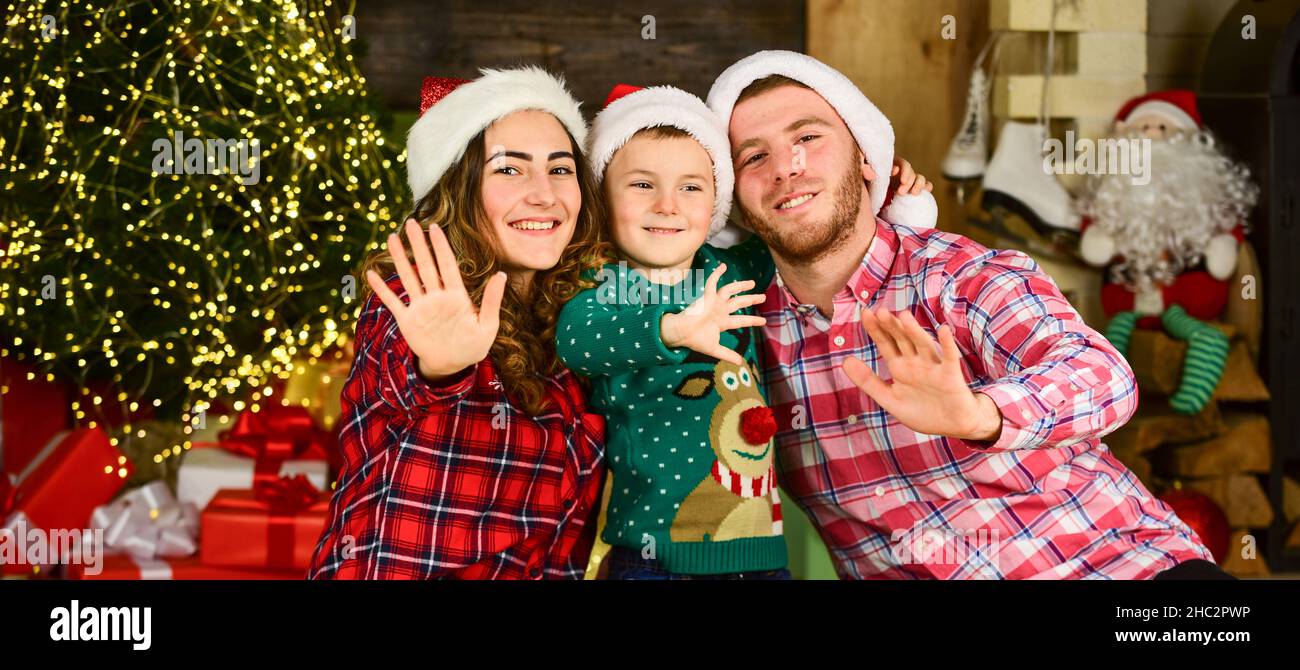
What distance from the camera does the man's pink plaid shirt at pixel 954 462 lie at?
155 cm

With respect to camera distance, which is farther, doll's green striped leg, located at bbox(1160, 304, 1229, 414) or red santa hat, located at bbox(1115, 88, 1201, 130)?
red santa hat, located at bbox(1115, 88, 1201, 130)

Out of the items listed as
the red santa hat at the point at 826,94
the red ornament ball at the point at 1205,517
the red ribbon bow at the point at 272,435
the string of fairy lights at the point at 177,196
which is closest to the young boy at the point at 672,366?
the red santa hat at the point at 826,94

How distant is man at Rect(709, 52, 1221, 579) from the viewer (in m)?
1.56

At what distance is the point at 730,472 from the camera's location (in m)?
1.45

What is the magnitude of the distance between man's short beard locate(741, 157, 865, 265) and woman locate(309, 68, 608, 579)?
27cm

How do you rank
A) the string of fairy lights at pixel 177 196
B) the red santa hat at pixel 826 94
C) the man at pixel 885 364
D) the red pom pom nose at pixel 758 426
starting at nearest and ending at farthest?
the red pom pom nose at pixel 758 426 < the man at pixel 885 364 < the red santa hat at pixel 826 94 < the string of fairy lights at pixel 177 196

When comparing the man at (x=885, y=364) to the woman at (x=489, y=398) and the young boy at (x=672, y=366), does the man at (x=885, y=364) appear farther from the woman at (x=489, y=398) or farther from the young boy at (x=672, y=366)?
the woman at (x=489, y=398)

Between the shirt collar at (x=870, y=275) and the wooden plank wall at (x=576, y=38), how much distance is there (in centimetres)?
168

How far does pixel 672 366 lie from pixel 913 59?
82.6 inches

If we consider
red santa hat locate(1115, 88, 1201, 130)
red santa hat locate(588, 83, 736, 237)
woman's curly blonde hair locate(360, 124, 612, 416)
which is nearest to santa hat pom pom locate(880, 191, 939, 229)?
red santa hat locate(588, 83, 736, 237)

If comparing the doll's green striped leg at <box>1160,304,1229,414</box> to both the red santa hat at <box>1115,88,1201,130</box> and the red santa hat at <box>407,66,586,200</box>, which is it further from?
the red santa hat at <box>407,66,586,200</box>

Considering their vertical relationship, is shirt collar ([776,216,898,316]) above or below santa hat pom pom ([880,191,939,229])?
below
